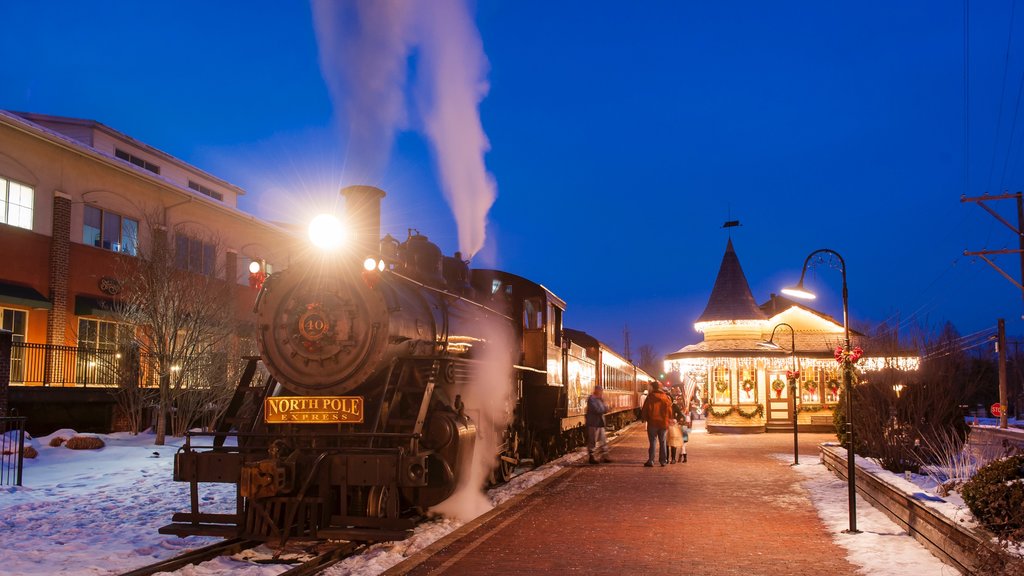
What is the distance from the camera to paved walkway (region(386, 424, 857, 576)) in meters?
6.90

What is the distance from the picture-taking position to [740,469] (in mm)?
15141

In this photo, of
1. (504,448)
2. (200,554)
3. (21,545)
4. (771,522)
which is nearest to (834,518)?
(771,522)

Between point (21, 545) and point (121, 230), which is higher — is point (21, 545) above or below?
below

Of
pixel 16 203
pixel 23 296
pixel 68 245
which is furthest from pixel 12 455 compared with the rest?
pixel 68 245

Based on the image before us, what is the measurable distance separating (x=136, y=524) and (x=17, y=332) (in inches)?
584

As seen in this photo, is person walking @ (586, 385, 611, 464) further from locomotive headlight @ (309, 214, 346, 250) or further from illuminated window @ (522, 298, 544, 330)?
locomotive headlight @ (309, 214, 346, 250)

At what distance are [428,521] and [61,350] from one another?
16.0 metres

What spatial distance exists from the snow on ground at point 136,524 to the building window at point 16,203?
8776mm

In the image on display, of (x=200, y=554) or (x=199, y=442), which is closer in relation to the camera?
(x=200, y=554)

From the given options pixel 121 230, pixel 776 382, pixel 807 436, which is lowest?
pixel 807 436

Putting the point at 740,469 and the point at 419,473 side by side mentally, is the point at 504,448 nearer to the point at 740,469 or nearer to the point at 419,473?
the point at 419,473

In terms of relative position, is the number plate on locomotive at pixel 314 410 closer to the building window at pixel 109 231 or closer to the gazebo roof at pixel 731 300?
the building window at pixel 109 231

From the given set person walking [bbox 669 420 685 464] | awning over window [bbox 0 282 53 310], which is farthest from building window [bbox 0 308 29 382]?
person walking [bbox 669 420 685 464]

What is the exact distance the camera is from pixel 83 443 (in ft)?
52.6
